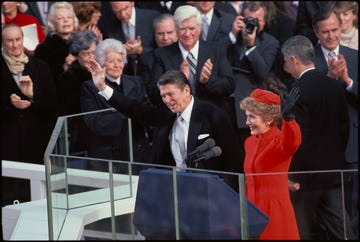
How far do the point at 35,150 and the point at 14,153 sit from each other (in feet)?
0.66

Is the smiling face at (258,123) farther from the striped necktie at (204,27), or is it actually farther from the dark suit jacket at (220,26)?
the striped necktie at (204,27)

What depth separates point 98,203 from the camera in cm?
824

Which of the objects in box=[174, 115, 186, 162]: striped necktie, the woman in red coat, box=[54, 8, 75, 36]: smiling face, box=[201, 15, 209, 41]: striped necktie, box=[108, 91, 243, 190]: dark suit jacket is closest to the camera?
the woman in red coat

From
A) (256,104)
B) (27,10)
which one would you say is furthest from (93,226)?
(27,10)

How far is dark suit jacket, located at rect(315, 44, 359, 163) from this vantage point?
9.63 meters

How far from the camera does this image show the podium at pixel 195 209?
705cm

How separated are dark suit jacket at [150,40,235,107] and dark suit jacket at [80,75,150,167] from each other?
1.19 feet

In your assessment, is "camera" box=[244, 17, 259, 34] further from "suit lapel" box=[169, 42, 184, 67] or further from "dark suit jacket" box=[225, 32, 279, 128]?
"suit lapel" box=[169, 42, 184, 67]

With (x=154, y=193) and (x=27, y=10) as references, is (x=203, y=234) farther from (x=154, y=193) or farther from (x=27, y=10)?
(x=27, y=10)

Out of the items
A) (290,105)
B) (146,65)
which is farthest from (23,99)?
(290,105)

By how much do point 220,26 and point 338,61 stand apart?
188cm

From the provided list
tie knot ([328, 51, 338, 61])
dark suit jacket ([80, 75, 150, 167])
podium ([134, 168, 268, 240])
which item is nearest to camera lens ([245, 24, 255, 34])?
tie knot ([328, 51, 338, 61])

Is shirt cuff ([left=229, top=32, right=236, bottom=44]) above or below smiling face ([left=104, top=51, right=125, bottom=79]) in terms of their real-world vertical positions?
above

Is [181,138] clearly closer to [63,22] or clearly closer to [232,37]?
[232,37]
